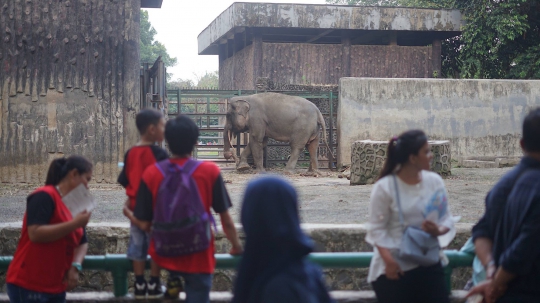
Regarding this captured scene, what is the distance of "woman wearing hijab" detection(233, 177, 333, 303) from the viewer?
7.55 feet

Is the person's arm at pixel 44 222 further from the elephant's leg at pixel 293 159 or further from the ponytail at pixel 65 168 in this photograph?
the elephant's leg at pixel 293 159

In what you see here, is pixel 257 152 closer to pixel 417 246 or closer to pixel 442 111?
pixel 442 111

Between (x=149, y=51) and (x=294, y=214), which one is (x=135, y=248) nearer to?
(x=294, y=214)

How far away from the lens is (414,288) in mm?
3393

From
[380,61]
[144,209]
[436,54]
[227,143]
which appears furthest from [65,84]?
[436,54]

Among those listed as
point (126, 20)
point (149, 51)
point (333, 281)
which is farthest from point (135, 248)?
point (149, 51)

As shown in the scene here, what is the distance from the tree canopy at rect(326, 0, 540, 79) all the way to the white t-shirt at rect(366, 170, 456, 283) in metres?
19.4

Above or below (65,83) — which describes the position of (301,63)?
above

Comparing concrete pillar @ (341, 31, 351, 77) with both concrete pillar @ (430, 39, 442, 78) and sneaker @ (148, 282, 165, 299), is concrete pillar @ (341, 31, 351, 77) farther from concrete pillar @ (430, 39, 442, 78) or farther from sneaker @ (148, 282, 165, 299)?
sneaker @ (148, 282, 165, 299)

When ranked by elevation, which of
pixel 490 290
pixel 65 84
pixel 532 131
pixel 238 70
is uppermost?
pixel 238 70

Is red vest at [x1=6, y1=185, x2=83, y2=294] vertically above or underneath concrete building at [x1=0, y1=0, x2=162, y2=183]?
underneath

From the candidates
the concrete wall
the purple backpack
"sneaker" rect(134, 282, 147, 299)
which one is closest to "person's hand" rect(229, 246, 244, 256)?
the purple backpack

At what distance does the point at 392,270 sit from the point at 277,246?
A: 1.15 meters

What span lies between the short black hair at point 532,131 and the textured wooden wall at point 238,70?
1840 centimetres
